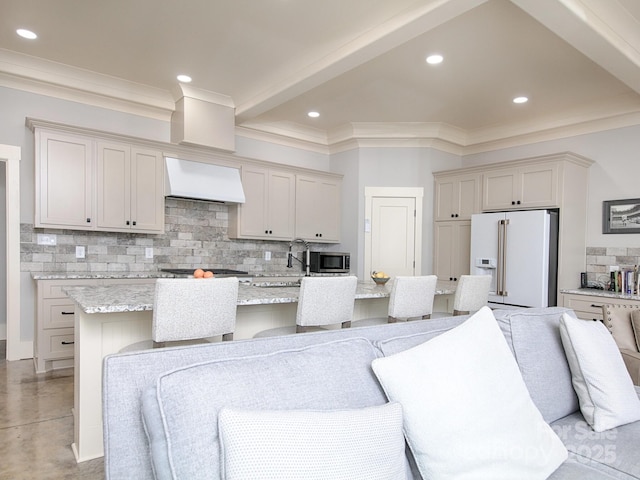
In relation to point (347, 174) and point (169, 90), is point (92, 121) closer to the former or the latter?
point (169, 90)

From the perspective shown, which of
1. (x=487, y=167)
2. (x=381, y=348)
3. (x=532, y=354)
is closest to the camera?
(x=381, y=348)

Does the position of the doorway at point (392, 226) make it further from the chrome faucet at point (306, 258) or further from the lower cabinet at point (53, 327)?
the lower cabinet at point (53, 327)

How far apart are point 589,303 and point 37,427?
4.68m

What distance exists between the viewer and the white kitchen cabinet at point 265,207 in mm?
5086

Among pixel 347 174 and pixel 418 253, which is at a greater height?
pixel 347 174

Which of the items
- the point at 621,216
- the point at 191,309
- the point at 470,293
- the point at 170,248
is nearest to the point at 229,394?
the point at 191,309

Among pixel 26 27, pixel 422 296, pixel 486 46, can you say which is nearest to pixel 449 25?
pixel 486 46

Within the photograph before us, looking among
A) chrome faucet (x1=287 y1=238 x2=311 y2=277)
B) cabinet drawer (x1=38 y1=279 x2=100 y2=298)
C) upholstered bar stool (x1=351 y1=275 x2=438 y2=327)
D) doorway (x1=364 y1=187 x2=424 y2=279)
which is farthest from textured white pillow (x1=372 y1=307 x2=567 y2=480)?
doorway (x1=364 y1=187 x2=424 y2=279)

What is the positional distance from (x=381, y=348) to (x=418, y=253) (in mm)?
4485

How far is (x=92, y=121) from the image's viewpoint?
430cm

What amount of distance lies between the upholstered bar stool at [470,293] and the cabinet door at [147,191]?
311cm

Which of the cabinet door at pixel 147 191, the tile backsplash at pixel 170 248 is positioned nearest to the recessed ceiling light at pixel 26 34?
the cabinet door at pixel 147 191

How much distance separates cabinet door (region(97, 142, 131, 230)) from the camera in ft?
13.5

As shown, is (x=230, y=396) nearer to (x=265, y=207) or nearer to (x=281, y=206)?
(x=265, y=207)
